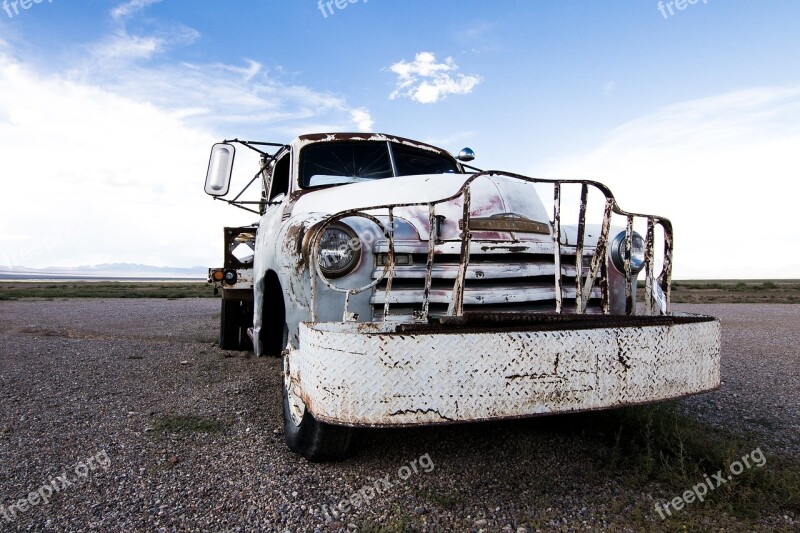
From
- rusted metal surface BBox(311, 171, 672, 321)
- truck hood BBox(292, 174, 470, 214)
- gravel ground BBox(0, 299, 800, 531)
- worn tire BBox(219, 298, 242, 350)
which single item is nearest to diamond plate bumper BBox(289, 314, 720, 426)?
rusted metal surface BBox(311, 171, 672, 321)

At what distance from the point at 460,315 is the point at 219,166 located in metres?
3.22

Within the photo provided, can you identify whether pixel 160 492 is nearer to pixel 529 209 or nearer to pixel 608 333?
pixel 608 333

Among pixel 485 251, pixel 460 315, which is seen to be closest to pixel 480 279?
pixel 485 251

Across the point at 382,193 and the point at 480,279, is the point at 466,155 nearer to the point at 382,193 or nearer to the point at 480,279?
the point at 382,193

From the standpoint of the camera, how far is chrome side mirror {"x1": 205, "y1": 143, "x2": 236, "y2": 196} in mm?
4617

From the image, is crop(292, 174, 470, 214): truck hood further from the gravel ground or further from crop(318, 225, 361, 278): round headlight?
the gravel ground

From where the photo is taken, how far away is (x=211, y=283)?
559 centimetres

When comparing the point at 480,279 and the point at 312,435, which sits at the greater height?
the point at 480,279

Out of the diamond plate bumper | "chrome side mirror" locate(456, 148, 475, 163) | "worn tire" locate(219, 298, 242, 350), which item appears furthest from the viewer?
"worn tire" locate(219, 298, 242, 350)

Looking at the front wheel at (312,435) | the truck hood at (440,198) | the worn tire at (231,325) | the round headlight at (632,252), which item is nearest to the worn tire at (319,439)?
the front wheel at (312,435)

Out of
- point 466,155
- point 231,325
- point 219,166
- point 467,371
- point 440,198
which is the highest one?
point 466,155

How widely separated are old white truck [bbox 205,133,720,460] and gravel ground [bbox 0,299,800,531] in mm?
358

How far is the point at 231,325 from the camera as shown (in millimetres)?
5852

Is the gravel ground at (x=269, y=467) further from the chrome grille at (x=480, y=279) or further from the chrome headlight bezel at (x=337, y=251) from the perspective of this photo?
the chrome headlight bezel at (x=337, y=251)
